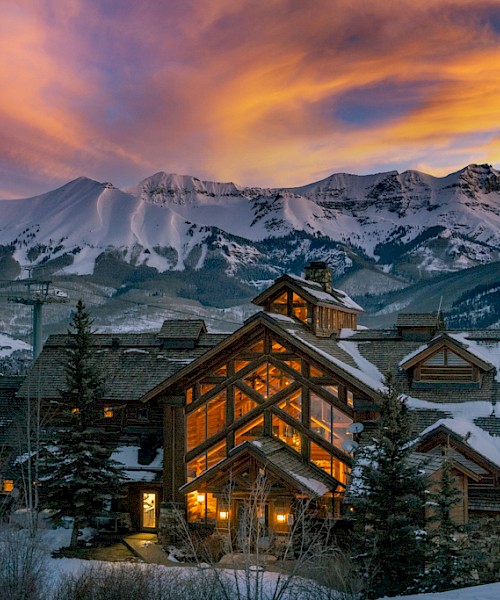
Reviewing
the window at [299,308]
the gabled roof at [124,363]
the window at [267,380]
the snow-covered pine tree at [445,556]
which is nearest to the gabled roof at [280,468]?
the window at [267,380]

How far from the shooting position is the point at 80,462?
26.6 m

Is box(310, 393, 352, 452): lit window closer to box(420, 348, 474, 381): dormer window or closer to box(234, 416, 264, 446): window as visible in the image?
box(234, 416, 264, 446): window

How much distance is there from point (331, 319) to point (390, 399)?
15054 millimetres

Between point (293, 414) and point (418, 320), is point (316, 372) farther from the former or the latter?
point (418, 320)

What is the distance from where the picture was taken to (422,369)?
2966cm

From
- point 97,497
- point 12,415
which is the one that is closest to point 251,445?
point 97,497

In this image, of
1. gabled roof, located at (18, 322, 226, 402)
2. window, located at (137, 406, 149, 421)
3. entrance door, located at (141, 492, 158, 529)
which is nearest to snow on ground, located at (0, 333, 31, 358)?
gabled roof, located at (18, 322, 226, 402)

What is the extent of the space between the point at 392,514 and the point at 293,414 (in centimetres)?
966

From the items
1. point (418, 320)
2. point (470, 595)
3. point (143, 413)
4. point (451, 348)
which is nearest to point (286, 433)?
point (451, 348)

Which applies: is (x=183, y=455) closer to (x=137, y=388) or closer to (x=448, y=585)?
(x=137, y=388)

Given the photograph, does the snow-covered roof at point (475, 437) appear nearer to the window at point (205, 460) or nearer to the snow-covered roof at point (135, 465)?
the window at point (205, 460)

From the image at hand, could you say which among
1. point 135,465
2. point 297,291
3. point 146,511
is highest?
point 297,291

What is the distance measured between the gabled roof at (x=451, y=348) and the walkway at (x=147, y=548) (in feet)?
42.2

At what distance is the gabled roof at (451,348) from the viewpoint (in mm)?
28734
